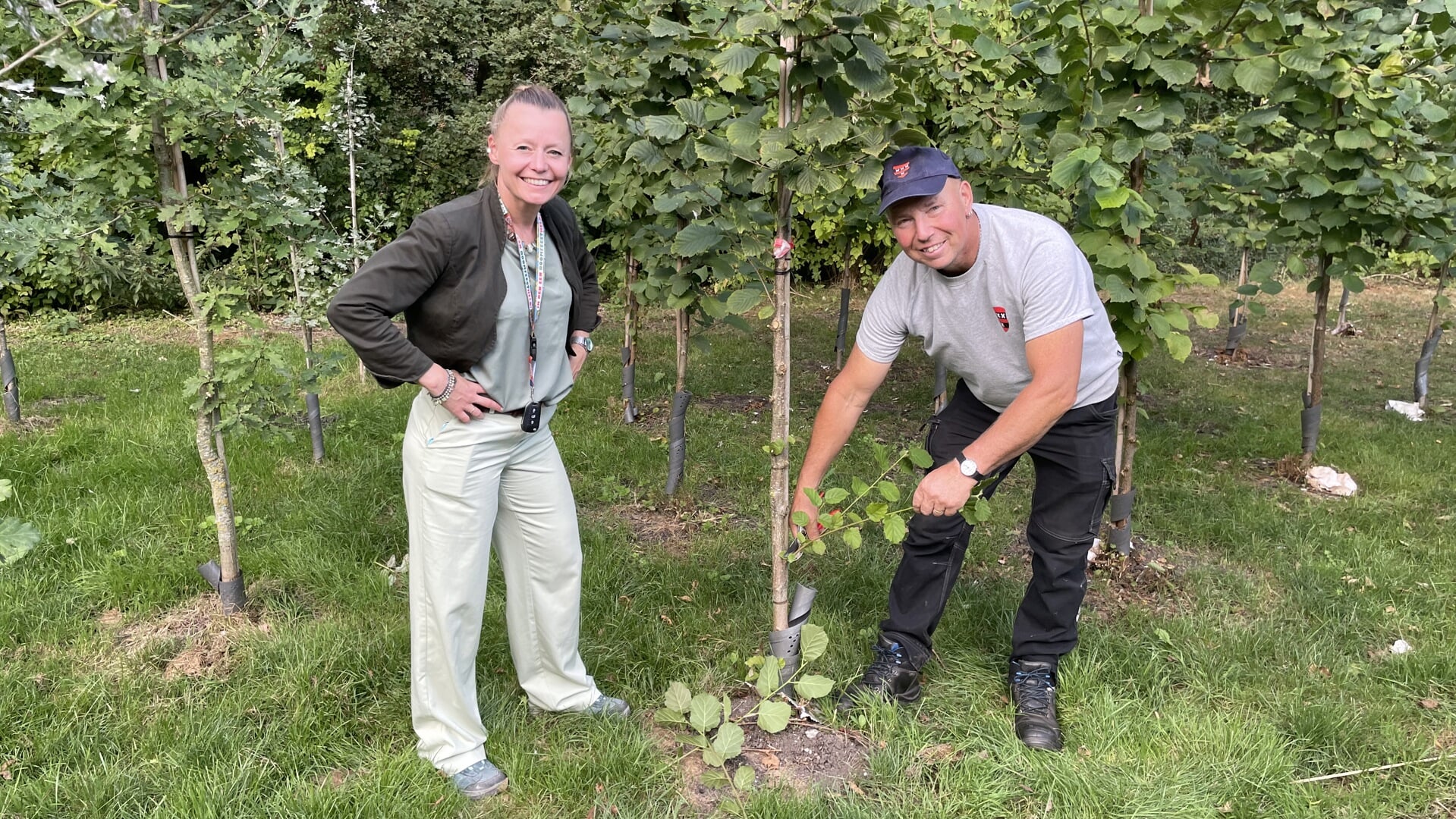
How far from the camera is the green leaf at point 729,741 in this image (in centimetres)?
249

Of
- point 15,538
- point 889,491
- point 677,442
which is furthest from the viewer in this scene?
point 677,442

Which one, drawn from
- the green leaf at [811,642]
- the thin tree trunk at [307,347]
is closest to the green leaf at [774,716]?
the green leaf at [811,642]

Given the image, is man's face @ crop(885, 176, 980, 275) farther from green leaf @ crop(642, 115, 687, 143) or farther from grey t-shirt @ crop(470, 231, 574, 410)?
grey t-shirt @ crop(470, 231, 574, 410)

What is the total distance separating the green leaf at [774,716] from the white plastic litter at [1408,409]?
6.44m

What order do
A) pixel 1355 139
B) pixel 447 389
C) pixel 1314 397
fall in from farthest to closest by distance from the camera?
pixel 1314 397 → pixel 1355 139 → pixel 447 389

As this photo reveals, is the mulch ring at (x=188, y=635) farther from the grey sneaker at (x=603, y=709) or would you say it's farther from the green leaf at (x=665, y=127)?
the green leaf at (x=665, y=127)

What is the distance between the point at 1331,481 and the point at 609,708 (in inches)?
174

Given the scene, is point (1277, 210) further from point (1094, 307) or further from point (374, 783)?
point (374, 783)

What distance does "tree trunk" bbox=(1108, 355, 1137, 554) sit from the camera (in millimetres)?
3773

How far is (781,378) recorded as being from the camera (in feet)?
8.81

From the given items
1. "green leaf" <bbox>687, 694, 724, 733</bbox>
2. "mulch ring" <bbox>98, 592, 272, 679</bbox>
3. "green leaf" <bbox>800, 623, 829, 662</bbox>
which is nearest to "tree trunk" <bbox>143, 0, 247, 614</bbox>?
"mulch ring" <bbox>98, 592, 272, 679</bbox>

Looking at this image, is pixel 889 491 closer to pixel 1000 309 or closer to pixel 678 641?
pixel 1000 309

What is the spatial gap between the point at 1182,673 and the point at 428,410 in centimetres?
265

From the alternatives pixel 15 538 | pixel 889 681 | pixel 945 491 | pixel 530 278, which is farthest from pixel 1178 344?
pixel 15 538
